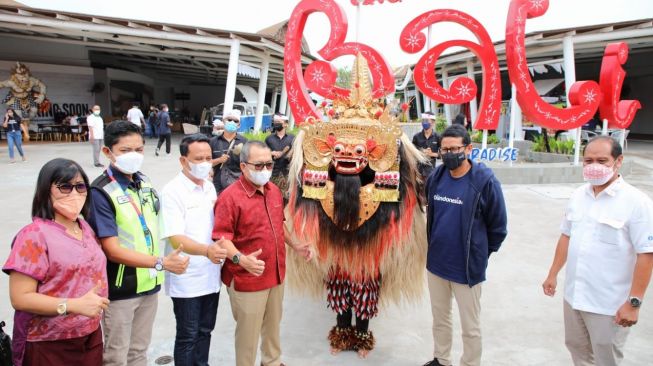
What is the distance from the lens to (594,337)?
6.97 feet

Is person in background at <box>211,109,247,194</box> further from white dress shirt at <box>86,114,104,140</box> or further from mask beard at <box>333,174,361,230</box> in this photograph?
white dress shirt at <box>86,114,104,140</box>

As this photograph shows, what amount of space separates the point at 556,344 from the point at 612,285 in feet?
3.97

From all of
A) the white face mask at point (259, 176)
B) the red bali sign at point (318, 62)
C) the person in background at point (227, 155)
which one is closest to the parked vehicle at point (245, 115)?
the red bali sign at point (318, 62)

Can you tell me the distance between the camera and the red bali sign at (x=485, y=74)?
7.27 metres

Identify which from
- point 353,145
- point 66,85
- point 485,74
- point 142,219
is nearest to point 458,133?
point 353,145

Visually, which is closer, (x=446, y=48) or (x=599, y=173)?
(x=599, y=173)

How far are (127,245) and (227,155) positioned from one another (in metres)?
2.77

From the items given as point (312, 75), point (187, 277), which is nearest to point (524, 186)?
point (312, 75)

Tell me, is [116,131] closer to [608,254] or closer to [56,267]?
[56,267]

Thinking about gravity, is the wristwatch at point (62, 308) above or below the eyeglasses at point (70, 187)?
below

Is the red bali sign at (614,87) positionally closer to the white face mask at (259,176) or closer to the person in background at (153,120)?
the white face mask at (259,176)

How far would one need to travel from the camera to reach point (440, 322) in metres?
2.69

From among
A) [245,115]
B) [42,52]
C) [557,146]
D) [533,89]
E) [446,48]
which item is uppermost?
[42,52]

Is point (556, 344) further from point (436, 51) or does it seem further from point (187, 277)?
point (436, 51)
